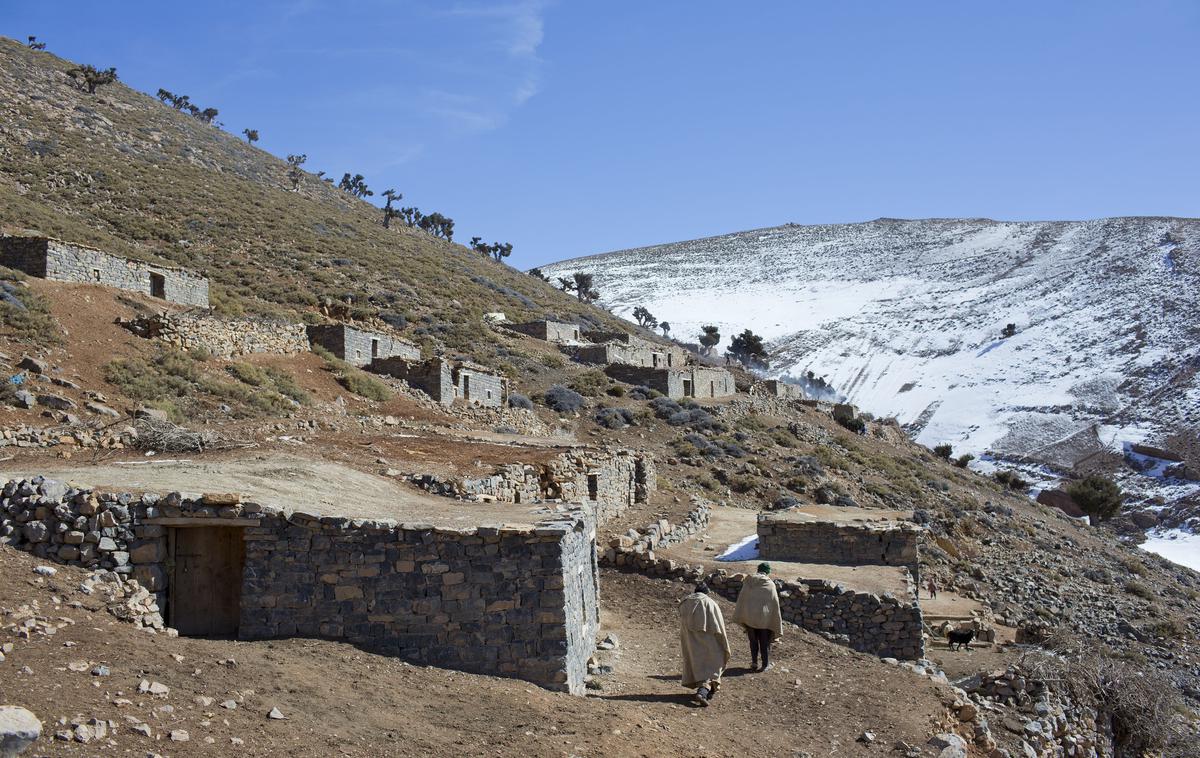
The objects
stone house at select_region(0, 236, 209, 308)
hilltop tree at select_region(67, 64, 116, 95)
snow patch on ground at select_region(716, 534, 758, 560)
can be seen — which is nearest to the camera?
snow patch on ground at select_region(716, 534, 758, 560)

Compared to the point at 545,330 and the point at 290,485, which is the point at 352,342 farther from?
the point at 545,330

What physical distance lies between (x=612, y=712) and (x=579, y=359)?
3145 cm

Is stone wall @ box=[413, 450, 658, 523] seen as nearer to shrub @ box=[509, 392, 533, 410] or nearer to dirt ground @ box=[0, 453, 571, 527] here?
dirt ground @ box=[0, 453, 571, 527]

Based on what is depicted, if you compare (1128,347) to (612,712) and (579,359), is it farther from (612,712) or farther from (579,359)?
(612,712)

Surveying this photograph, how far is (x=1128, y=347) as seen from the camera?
78.4 meters

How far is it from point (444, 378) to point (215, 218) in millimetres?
28873

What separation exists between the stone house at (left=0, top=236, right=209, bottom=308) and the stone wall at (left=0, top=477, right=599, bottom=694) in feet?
53.9

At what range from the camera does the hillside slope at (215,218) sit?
3916 centimetres

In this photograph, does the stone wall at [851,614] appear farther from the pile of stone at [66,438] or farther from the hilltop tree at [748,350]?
the hilltop tree at [748,350]

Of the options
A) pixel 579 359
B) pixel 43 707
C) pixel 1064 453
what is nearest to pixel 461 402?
pixel 579 359

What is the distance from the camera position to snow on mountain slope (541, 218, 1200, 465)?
67125mm

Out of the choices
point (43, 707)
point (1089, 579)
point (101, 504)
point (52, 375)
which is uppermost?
point (52, 375)

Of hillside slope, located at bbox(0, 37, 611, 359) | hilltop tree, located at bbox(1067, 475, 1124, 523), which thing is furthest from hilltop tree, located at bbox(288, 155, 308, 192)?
hilltop tree, located at bbox(1067, 475, 1124, 523)

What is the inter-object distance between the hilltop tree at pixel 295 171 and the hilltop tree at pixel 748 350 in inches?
1322
